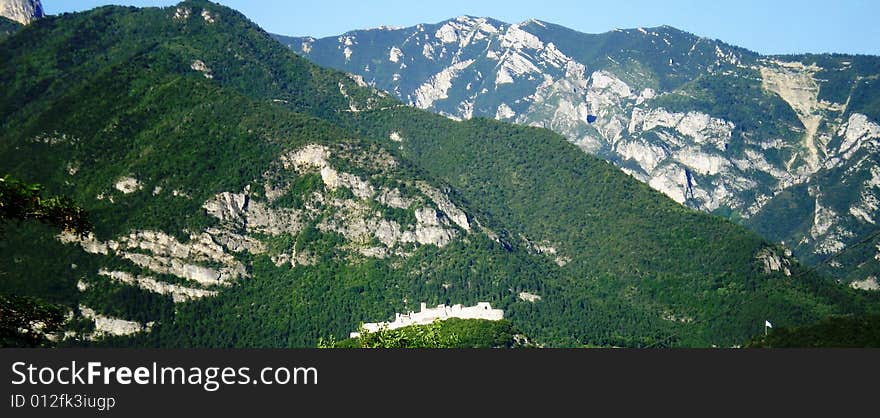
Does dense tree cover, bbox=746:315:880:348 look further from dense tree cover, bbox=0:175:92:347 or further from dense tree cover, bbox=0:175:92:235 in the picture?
dense tree cover, bbox=0:175:92:235

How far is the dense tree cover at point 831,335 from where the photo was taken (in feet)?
423

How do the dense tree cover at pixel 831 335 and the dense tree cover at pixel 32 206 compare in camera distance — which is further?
the dense tree cover at pixel 831 335

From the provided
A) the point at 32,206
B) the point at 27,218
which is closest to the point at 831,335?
the point at 27,218

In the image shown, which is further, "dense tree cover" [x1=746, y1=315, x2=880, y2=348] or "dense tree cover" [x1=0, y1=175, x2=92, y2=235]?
"dense tree cover" [x1=746, y1=315, x2=880, y2=348]

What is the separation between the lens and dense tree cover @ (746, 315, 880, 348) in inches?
5079

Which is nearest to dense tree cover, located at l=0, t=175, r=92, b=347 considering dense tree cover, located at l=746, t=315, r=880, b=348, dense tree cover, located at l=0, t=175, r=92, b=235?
dense tree cover, located at l=0, t=175, r=92, b=235

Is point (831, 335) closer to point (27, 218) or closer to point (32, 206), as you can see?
point (27, 218)

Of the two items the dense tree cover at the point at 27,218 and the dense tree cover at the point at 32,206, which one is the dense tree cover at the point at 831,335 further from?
the dense tree cover at the point at 32,206

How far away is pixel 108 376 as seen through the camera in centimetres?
3366

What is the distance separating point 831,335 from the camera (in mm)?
135125

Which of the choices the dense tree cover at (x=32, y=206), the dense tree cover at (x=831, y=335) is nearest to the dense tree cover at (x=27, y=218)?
the dense tree cover at (x=32, y=206)

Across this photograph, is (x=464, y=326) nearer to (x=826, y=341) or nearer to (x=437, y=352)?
(x=826, y=341)

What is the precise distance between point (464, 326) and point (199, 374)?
160 metres

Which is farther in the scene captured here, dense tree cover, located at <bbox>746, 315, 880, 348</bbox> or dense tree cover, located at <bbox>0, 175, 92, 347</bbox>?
dense tree cover, located at <bbox>746, 315, 880, 348</bbox>
